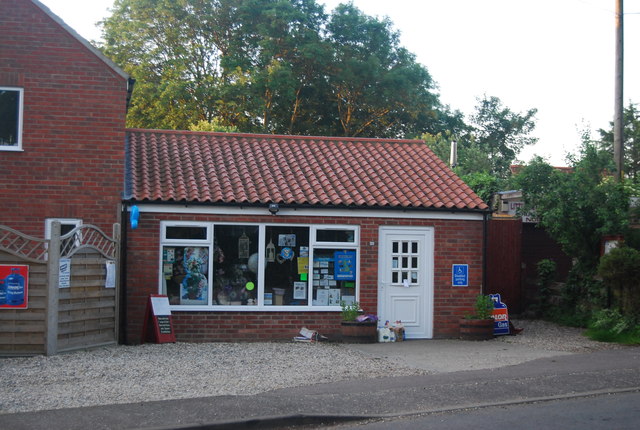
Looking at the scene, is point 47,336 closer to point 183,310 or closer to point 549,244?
point 183,310

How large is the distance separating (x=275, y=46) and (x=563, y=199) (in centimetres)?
1949

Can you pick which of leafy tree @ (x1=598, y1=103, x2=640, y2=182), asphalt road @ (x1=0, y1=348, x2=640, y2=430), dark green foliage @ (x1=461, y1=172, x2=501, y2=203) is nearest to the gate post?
asphalt road @ (x1=0, y1=348, x2=640, y2=430)

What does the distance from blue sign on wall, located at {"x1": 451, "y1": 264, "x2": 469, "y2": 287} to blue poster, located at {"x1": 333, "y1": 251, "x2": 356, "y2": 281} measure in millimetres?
A: 1994

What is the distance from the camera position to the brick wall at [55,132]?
13727 millimetres

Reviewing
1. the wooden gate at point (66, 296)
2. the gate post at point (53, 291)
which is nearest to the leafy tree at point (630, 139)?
the wooden gate at point (66, 296)

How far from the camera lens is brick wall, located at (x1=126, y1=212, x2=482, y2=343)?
13875 mm

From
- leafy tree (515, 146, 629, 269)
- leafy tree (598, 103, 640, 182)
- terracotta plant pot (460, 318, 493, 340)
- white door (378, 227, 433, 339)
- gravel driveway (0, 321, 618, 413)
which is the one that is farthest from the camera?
leafy tree (598, 103, 640, 182)

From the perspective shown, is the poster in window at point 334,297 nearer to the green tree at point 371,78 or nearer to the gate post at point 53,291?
the gate post at point 53,291

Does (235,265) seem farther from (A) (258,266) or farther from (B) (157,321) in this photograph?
(B) (157,321)

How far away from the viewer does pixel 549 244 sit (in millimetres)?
19578

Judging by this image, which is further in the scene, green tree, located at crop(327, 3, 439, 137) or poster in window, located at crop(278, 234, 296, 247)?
green tree, located at crop(327, 3, 439, 137)

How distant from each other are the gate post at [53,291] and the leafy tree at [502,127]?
38995mm

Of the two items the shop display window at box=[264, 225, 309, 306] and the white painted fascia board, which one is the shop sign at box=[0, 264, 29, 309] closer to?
the white painted fascia board

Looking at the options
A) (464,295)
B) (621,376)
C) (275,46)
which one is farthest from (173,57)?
(621,376)
